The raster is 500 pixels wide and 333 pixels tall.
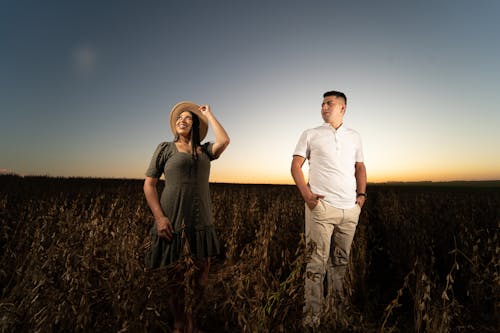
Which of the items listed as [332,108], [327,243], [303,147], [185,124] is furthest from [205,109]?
[327,243]

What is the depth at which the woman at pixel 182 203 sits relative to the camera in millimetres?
2311

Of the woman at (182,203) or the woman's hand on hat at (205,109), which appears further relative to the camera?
the woman's hand on hat at (205,109)

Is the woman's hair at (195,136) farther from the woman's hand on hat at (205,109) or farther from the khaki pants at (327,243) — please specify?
the khaki pants at (327,243)

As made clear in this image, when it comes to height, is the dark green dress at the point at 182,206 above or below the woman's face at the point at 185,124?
below

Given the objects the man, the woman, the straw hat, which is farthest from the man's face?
the straw hat

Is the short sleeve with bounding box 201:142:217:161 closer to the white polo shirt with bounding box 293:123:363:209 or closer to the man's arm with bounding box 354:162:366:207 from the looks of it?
the white polo shirt with bounding box 293:123:363:209

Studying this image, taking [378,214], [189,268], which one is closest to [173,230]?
[189,268]

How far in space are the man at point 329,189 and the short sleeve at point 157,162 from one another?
1.21 meters

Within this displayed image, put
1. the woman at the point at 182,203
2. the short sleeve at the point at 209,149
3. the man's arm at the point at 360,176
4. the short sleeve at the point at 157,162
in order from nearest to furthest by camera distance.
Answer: the woman at the point at 182,203 → the short sleeve at the point at 157,162 → the short sleeve at the point at 209,149 → the man's arm at the point at 360,176

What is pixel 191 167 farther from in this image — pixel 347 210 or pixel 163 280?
pixel 347 210

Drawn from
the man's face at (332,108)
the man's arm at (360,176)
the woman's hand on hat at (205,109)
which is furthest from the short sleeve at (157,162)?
the man's arm at (360,176)

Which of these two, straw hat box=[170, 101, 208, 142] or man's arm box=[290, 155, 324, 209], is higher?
straw hat box=[170, 101, 208, 142]

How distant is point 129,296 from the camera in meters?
1.48

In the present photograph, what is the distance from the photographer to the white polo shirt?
2746 mm
